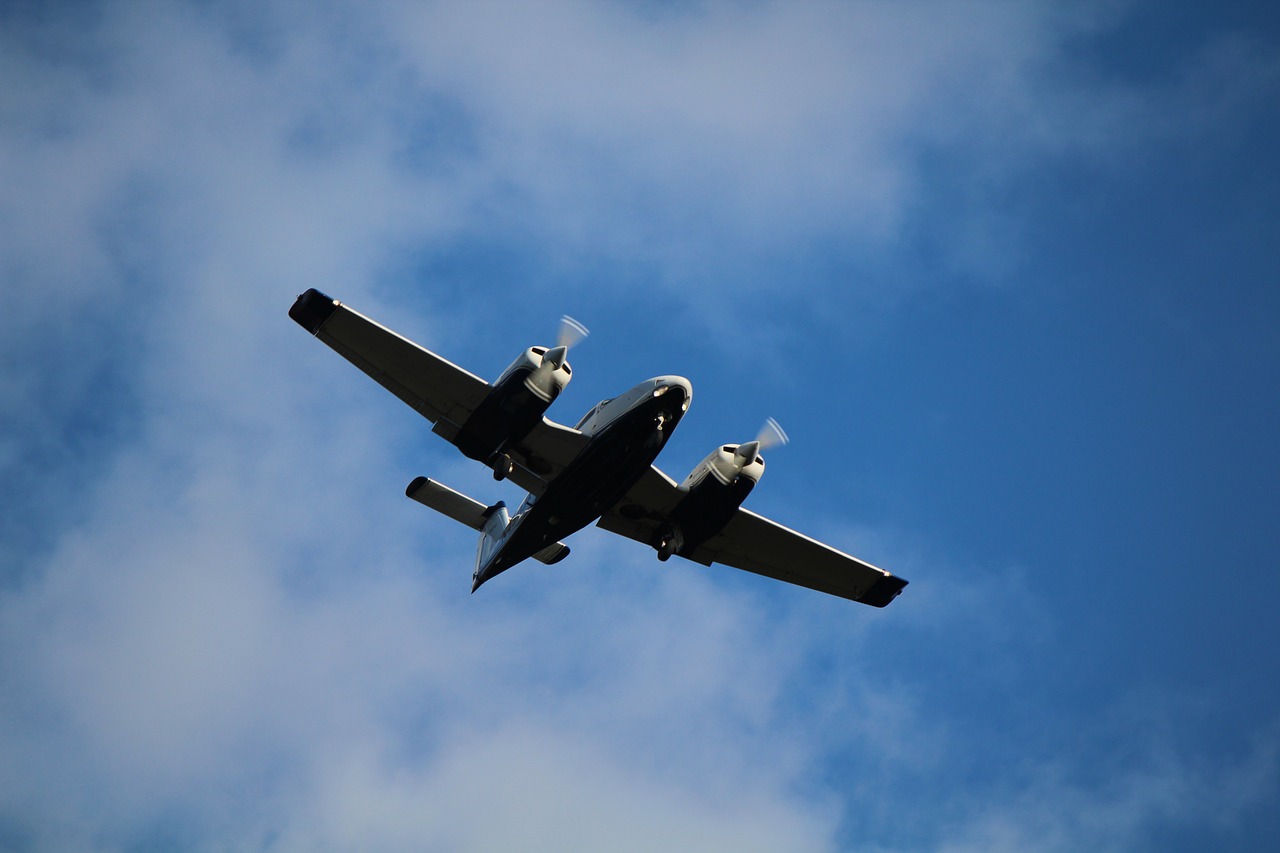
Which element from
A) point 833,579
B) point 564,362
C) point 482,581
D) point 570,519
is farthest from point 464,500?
point 833,579

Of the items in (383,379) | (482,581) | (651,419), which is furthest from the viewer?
(482,581)

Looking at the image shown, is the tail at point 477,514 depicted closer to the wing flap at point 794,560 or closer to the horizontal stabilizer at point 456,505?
the horizontal stabilizer at point 456,505

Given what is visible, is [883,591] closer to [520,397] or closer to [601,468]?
[601,468]

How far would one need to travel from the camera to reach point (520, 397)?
3300cm

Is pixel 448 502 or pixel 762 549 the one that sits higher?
pixel 762 549

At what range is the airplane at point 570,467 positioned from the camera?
32.9m

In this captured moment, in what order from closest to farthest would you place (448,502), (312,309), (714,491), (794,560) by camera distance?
(312,309) < (714,491) < (448,502) < (794,560)

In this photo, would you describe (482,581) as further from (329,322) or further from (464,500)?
(329,322)

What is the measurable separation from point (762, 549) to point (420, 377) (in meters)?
14.2

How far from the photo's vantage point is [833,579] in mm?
40406

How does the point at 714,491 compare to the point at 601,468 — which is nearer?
the point at 601,468

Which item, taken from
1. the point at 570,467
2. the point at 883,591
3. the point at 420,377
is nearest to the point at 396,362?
the point at 420,377

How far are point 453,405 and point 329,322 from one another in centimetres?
456

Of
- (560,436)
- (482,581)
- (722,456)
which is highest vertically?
(722,456)
